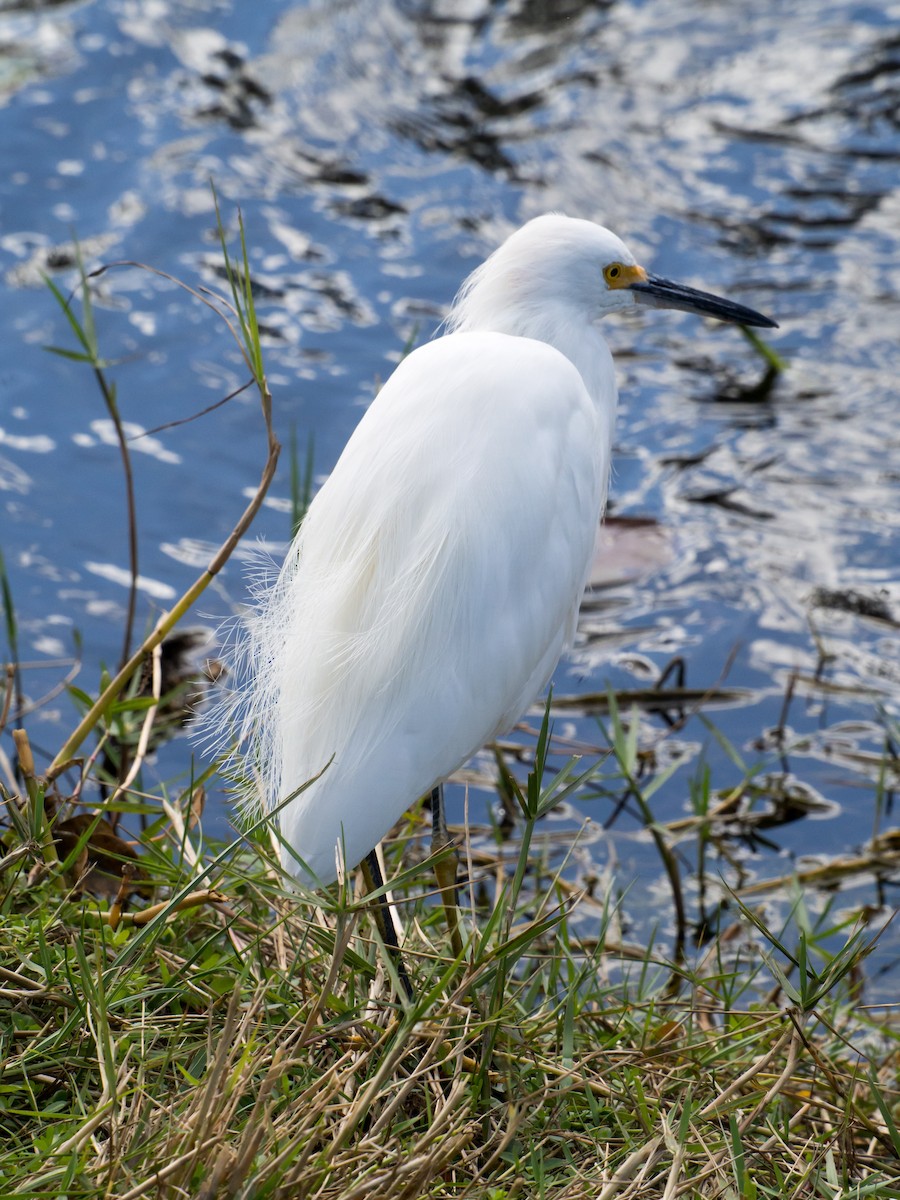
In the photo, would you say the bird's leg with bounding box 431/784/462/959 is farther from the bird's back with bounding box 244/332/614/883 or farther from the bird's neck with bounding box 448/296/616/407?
the bird's neck with bounding box 448/296/616/407

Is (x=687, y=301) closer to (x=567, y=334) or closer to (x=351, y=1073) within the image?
(x=567, y=334)

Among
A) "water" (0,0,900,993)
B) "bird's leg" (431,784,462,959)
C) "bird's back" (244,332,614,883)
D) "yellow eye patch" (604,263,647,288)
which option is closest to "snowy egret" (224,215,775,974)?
"bird's back" (244,332,614,883)

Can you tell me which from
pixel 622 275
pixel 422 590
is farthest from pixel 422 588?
pixel 622 275

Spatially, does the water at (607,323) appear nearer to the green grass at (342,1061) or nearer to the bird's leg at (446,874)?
the bird's leg at (446,874)

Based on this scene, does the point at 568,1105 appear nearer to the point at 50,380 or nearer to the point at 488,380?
the point at 488,380

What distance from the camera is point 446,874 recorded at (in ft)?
7.38

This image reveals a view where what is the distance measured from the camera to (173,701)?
3.43m

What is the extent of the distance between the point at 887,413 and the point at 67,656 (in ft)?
9.25

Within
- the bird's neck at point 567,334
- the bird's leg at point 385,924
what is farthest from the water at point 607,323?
the bird's leg at point 385,924

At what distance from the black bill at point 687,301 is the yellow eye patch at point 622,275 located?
1 centimetres

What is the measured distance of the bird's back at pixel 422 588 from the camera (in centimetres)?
204

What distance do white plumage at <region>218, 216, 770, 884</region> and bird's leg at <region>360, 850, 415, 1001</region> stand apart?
0.09m

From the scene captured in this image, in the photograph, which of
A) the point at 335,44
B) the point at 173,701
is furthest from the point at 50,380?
the point at 335,44

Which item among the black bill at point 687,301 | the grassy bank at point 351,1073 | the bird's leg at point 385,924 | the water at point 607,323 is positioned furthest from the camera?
the water at point 607,323
